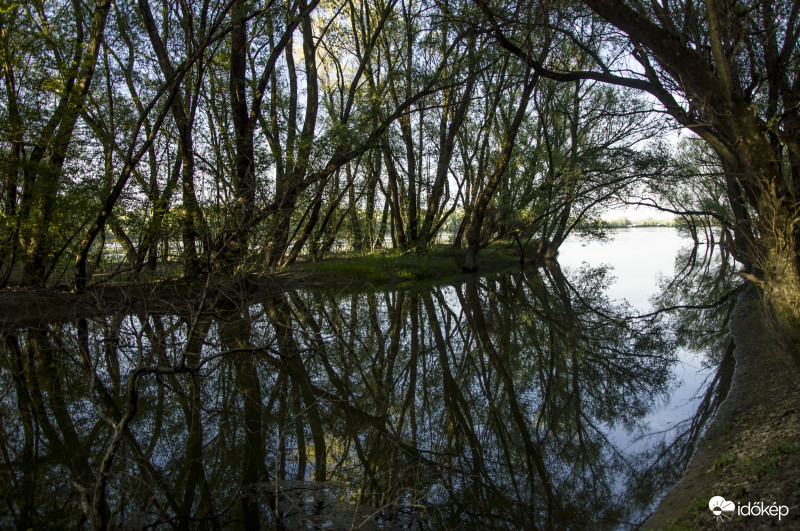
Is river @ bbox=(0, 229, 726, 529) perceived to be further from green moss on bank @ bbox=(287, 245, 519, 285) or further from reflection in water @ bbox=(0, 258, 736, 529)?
green moss on bank @ bbox=(287, 245, 519, 285)

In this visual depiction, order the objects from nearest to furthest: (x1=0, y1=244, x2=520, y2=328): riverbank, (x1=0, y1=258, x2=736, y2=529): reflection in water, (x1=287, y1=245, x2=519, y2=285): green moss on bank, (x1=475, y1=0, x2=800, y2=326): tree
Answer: (x1=0, y1=258, x2=736, y2=529): reflection in water
(x1=475, y1=0, x2=800, y2=326): tree
(x1=0, y1=244, x2=520, y2=328): riverbank
(x1=287, y1=245, x2=519, y2=285): green moss on bank

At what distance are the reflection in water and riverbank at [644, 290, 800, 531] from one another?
0.94 ft

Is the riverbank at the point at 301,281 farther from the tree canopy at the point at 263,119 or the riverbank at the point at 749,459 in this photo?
the riverbank at the point at 749,459

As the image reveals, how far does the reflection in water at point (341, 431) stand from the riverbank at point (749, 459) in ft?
0.94

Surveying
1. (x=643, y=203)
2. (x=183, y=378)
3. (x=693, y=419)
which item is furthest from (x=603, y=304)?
(x=183, y=378)

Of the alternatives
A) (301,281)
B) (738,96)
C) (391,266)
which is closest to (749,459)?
(738,96)

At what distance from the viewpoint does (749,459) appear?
372 cm

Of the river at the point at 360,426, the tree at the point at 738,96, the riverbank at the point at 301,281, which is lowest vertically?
the river at the point at 360,426

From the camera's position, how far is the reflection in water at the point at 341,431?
380 centimetres

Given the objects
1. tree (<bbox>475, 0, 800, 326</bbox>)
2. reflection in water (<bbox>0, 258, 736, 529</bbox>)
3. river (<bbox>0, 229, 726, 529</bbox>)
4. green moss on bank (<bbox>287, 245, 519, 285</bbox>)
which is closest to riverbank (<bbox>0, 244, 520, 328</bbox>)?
green moss on bank (<bbox>287, 245, 519, 285</bbox>)

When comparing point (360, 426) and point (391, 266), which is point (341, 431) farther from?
point (391, 266)

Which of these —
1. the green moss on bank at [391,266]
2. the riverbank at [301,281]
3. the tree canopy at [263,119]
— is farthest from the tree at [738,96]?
the green moss on bank at [391,266]

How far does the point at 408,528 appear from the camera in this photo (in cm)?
358

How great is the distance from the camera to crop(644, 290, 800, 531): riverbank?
3037mm
